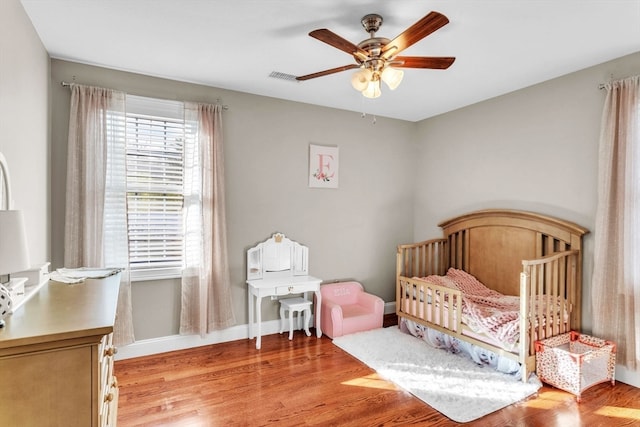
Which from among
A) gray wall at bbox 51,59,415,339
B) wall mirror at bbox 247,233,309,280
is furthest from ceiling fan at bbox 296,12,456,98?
wall mirror at bbox 247,233,309,280

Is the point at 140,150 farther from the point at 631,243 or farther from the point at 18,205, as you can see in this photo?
the point at 631,243

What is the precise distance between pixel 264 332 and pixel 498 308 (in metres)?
2.32

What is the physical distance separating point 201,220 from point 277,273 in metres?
0.99

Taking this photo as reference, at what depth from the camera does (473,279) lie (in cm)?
377

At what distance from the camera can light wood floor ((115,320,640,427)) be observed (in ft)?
7.29

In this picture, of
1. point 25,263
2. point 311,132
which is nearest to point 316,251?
point 311,132

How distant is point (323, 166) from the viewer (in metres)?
4.04

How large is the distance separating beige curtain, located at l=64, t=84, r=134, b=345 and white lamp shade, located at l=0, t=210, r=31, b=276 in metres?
1.62

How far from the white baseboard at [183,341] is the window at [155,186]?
0.60 meters

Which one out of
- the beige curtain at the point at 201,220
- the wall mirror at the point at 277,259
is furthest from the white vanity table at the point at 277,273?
the beige curtain at the point at 201,220

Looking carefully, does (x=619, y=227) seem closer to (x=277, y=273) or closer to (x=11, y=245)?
(x=277, y=273)

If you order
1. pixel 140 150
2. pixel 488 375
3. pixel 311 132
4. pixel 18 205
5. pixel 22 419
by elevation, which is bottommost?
pixel 488 375

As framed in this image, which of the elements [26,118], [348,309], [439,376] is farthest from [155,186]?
[439,376]

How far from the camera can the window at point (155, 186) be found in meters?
3.07
